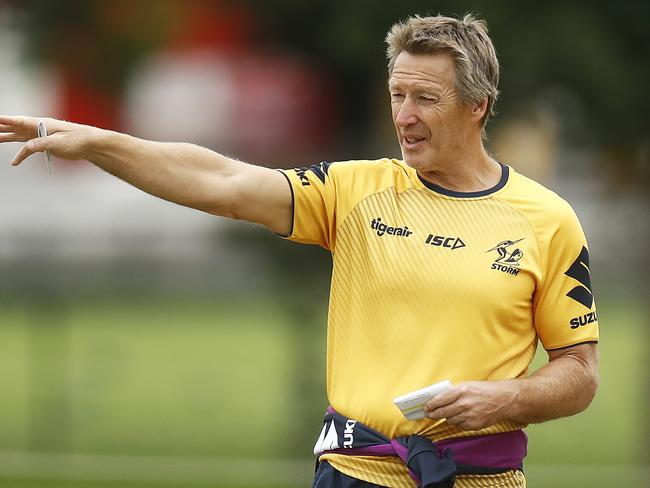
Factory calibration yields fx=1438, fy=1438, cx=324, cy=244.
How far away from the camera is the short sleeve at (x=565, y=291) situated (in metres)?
5.15

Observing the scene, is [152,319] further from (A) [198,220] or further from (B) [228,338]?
(A) [198,220]

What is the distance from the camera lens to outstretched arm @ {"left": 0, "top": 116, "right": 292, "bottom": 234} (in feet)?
16.1

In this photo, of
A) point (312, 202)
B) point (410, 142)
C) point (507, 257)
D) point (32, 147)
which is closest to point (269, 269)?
point (312, 202)

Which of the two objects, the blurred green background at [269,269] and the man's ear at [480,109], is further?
the blurred green background at [269,269]

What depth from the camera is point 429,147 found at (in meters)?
5.18

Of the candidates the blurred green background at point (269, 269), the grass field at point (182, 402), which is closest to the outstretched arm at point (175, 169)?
the blurred green background at point (269, 269)

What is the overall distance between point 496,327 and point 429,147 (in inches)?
27.2

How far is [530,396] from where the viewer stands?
16.5 ft

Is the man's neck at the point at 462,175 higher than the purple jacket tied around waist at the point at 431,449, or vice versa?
the man's neck at the point at 462,175

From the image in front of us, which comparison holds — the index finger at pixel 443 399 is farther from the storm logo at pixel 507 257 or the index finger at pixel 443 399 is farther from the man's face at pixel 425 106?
the man's face at pixel 425 106

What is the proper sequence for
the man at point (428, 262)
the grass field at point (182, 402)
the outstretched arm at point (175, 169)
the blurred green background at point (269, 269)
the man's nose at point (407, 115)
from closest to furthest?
the outstretched arm at point (175, 169), the man at point (428, 262), the man's nose at point (407, 115), the blurred green background at point (269, 269), the grass field at point (182, 402)

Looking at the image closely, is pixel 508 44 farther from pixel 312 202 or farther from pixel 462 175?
pixel 312 202

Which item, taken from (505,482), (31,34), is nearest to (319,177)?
(505,482)

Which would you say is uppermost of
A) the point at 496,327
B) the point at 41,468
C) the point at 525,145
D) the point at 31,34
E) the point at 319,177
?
the point at 31,34
